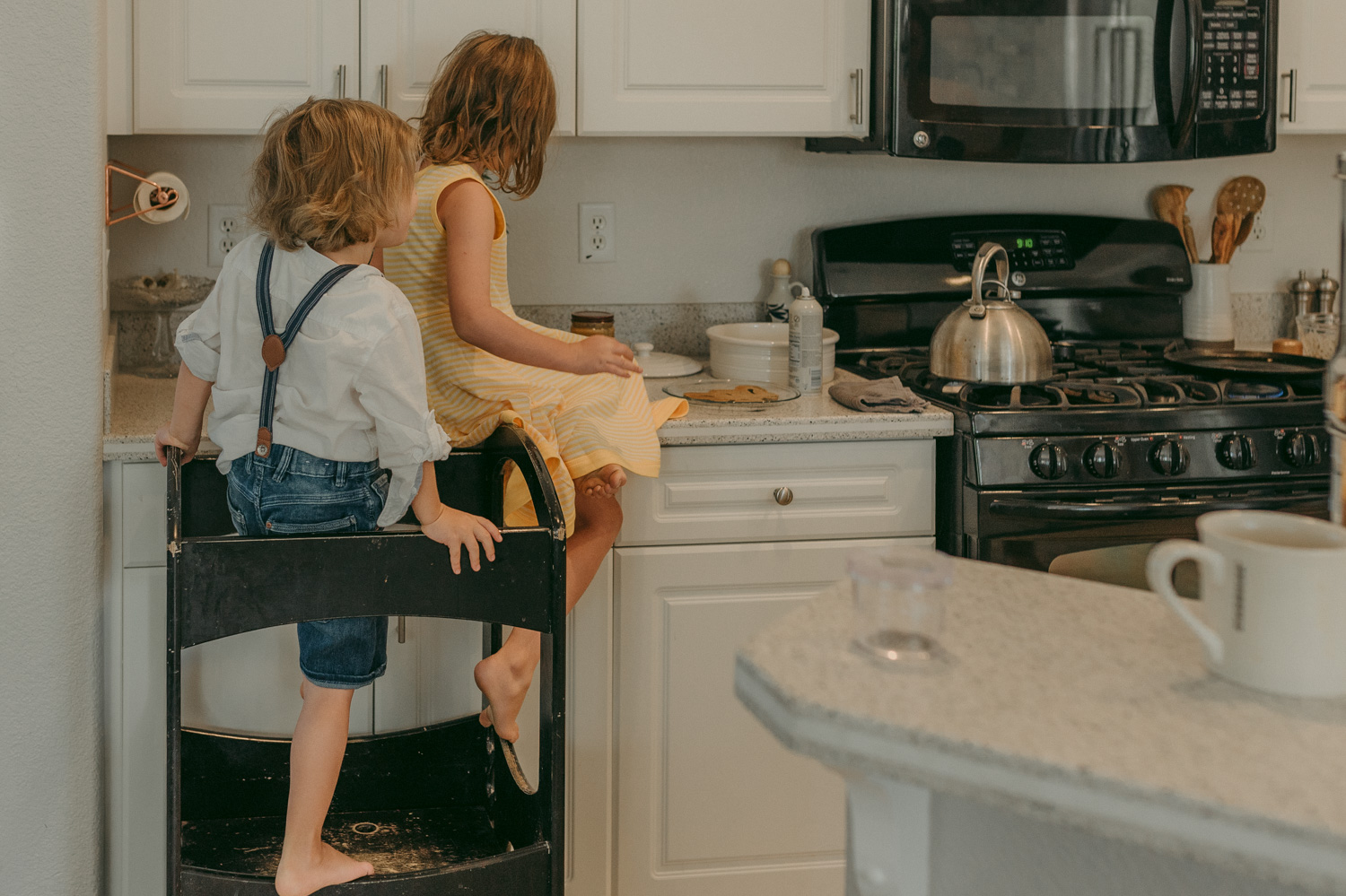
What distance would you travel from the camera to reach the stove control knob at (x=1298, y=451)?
2.05 meters

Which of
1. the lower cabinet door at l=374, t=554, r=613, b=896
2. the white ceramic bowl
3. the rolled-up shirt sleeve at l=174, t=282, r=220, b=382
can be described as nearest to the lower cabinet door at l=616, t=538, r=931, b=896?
the lower cabinet door at l=374, t=554, r=613, b=896

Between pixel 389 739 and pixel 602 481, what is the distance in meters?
0.52

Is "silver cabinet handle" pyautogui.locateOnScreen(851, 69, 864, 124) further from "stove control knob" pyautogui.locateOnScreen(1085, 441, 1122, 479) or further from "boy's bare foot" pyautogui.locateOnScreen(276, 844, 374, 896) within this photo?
"boy's bare foot" pyautogui.locateOnScreen(276, 844, 374, 896)

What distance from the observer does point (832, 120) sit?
7.34ft

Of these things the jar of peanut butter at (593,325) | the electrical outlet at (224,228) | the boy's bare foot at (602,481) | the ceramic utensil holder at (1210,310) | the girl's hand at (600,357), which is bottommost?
the boy's bare foot at (602,481)

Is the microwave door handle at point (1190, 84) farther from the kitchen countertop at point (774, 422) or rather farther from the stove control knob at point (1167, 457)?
the kitchen countertop at point (774, 422)

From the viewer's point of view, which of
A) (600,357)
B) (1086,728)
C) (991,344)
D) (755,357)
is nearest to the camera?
(1086,728)

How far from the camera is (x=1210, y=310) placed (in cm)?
261

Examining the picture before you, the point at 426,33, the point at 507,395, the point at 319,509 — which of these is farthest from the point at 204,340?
the point at 426,33

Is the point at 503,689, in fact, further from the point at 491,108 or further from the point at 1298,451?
the point at 1298,451

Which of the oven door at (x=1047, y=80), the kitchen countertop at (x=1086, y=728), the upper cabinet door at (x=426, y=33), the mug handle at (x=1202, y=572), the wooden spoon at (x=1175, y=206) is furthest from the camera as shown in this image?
the wooden spoon at (x=1175, y=206)

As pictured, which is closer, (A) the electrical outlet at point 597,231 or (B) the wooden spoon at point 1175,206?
(A) the electrical outlet at point 597,231

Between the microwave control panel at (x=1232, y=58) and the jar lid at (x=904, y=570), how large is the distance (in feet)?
5.83

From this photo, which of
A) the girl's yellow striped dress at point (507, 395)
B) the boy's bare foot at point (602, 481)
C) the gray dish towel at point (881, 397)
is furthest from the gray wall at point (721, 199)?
the boy's bare foot at point (602, 481)
